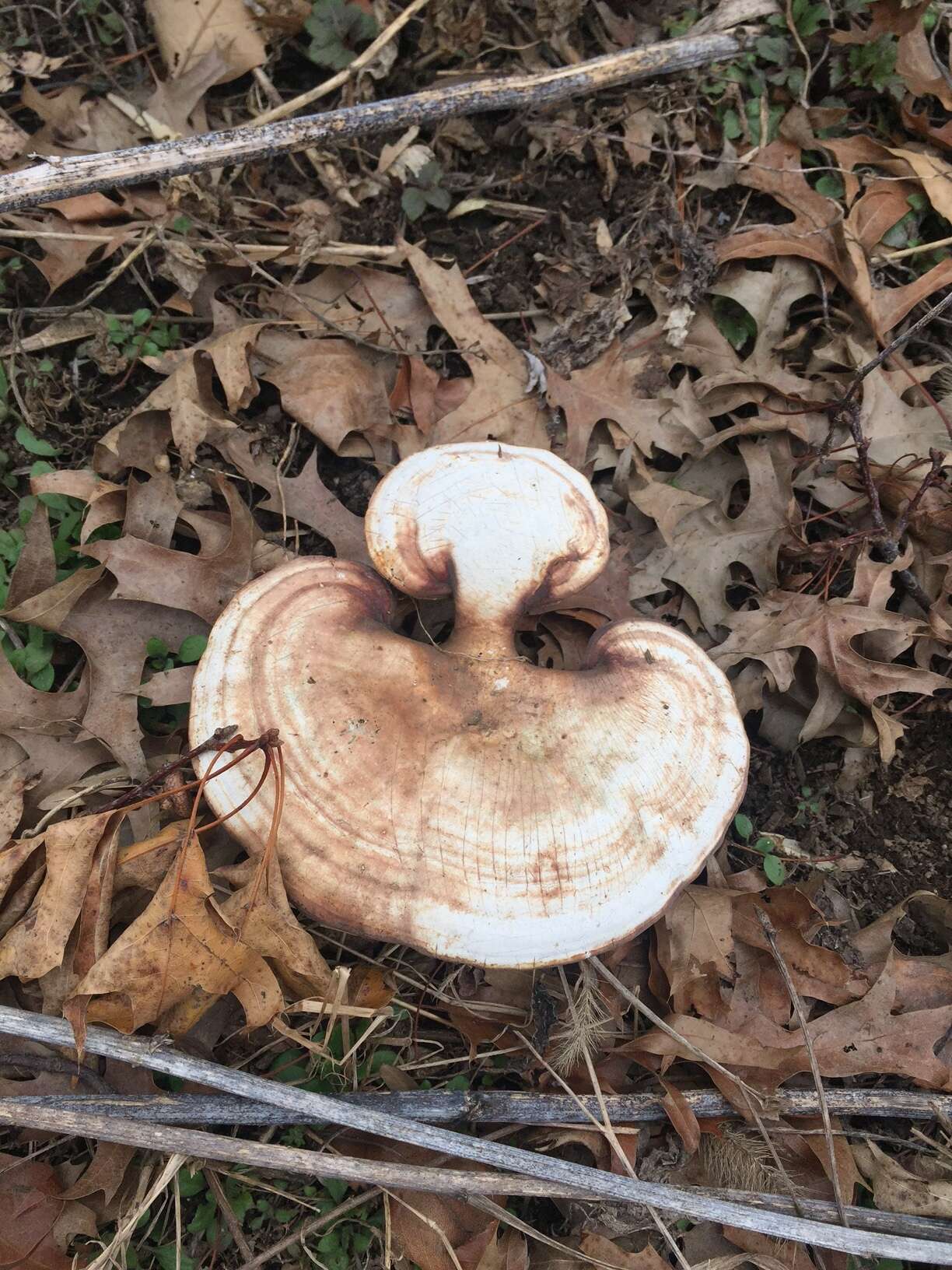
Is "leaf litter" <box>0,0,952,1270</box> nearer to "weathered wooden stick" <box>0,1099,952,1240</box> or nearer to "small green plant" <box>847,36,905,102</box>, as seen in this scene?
"small green plant" <box>847,36,905,102</box>

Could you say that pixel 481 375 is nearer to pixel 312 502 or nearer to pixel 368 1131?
pixel 312 502

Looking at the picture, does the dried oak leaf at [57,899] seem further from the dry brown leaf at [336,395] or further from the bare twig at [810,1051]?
the bare twig at [810,1051]

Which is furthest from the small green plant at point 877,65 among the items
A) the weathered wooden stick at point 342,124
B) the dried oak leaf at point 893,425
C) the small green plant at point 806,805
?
the small green plant at point 806,805

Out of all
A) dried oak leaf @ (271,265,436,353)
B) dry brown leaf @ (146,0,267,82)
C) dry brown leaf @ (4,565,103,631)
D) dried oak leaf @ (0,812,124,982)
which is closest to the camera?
dried oak leaf @ (0,812,124,982)

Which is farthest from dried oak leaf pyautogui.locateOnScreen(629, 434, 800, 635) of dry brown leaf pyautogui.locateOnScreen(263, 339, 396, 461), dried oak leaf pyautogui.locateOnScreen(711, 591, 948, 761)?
dry brown leaf pyautogui.locateOnScreen(263, 339, 396, 461)

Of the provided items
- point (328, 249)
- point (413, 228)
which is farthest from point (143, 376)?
point (413, 228)

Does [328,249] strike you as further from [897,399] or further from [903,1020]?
[903,1020]
